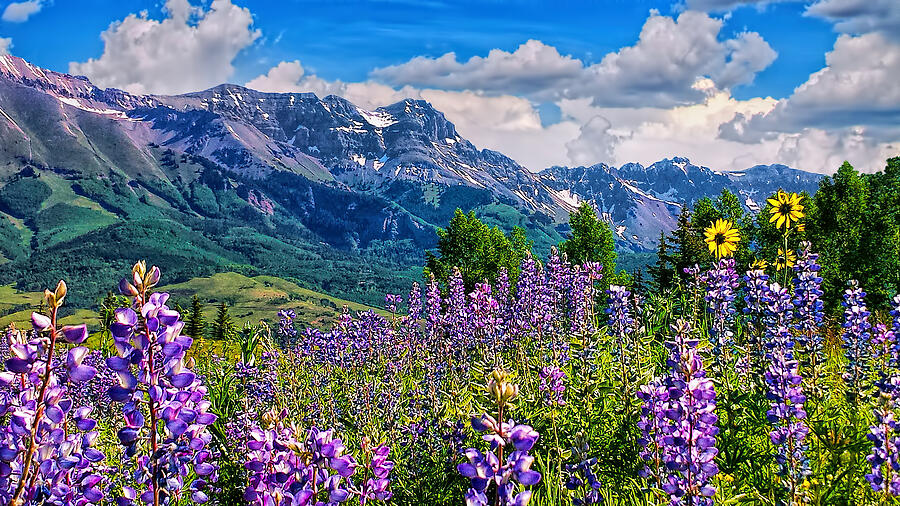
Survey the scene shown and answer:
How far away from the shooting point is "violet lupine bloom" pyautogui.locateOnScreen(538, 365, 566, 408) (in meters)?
5.66

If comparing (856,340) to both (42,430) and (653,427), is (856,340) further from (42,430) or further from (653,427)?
(42,430)

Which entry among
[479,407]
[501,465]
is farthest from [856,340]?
[501,465]

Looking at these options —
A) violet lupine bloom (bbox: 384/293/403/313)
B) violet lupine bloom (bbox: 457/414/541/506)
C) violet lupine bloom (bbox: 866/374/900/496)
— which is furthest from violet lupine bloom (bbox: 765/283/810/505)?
violet lupine bloom (bbox: 384/293/403/313)

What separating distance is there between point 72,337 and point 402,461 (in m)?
4.29

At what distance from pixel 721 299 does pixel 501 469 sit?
6.21 metres

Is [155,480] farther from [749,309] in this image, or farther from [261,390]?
[749,309]

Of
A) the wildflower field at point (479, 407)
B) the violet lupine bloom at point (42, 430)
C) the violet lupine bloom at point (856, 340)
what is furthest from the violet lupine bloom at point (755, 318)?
the violet lupine bloom at point (42, 430)

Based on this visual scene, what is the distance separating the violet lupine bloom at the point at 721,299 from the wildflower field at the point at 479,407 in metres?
0.04

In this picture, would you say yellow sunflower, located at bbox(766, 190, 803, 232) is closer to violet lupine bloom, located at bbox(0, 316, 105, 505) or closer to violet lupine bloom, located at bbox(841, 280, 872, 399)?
violet lupine bloom, located at bbox(841, 280, 872, 399)

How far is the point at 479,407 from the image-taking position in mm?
5973

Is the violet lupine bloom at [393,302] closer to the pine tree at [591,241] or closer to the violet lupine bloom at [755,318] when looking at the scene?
the violet lupine bloom at [755,318]

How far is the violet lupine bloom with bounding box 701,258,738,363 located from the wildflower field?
41 mm

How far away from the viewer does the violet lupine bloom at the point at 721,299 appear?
6.82 metres

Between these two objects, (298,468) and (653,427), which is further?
(653,427)
